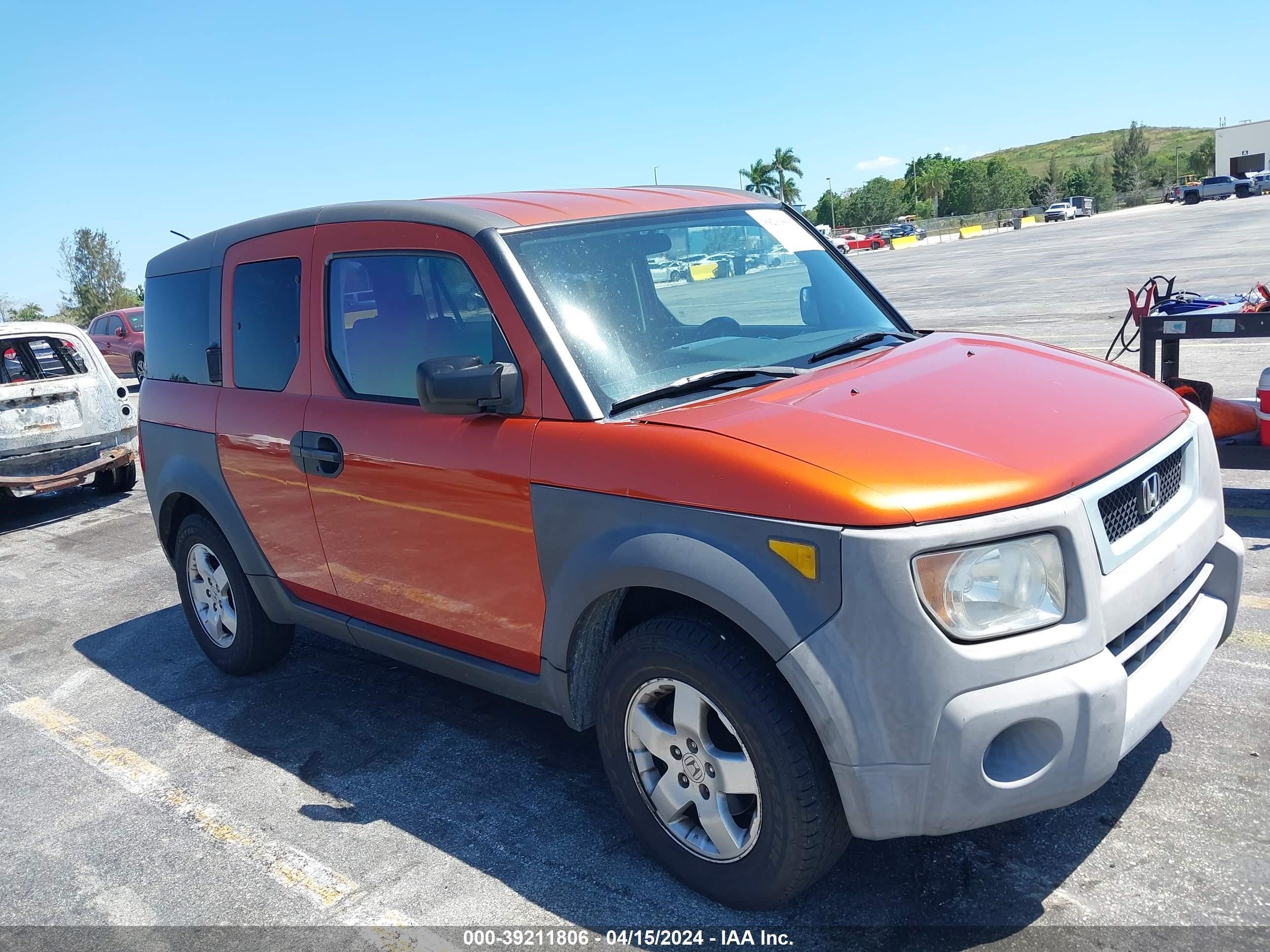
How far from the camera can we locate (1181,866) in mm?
2877

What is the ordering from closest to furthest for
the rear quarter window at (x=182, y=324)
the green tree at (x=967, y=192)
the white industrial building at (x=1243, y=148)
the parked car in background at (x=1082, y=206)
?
the rear quarter window at (x=182, y=324)
the parked car in background at (x=1082, y=206)
the white industrial building at (x=1243, y=148)
the green tree at (x=967, y=192)

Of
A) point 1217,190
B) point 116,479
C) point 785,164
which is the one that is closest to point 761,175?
point 785,164

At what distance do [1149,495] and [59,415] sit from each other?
1007 cm

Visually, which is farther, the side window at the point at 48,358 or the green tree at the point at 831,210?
the green tree at the point at 831,210

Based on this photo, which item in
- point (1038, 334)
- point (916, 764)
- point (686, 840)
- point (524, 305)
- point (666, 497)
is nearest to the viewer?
point (916, 764)

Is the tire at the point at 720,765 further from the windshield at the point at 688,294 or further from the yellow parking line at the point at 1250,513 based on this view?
the yellow parking line at the point at 1250,513

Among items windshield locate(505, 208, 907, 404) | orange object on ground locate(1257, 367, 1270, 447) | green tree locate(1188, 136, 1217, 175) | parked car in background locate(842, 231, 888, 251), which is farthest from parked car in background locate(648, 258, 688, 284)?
green tree locate(1188, 136, 1217, 175)

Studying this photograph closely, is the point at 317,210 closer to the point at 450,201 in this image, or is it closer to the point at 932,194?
the point at 450,201

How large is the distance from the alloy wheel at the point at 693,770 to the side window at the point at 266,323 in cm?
216

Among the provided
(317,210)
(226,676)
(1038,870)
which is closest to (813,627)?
(1038,870)

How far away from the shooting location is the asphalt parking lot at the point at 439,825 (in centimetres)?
284

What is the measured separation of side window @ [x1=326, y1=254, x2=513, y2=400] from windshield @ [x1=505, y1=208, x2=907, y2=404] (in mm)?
249

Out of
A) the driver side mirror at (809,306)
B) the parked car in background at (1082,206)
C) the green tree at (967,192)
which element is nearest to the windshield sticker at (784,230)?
the driver side mirror at (809,306)

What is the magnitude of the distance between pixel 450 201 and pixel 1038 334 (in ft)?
42.9
